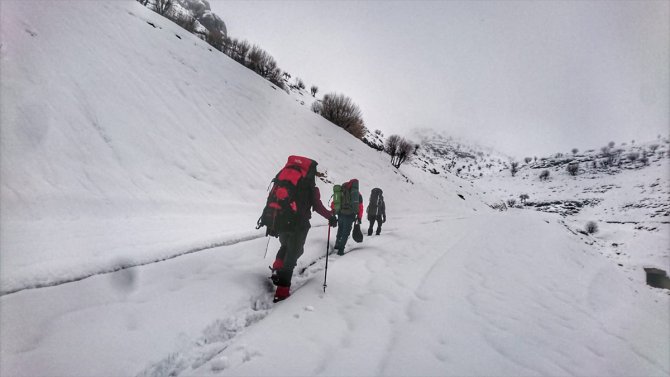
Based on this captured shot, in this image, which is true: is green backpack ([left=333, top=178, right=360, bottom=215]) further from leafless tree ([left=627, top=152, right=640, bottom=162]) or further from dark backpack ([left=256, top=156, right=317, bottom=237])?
leafless tree ([left=627, top=152, right=640, bottom=162])

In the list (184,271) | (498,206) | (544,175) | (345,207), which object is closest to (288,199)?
(184,271)

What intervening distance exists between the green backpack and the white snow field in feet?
3.20

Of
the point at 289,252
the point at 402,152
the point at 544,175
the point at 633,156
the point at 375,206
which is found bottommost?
the point at 289,252

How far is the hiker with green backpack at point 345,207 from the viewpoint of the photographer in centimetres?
614

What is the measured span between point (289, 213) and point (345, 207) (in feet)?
9.23

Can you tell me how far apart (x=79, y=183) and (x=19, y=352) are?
4238 millimetres

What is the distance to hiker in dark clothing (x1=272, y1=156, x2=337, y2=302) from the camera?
11.5 feet

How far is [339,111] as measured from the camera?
69.6 ft

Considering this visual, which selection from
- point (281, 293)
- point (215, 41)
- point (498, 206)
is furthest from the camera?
point (498, 206)

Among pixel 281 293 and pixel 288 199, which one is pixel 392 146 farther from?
pixel 281 293

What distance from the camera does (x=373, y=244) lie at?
7176mm

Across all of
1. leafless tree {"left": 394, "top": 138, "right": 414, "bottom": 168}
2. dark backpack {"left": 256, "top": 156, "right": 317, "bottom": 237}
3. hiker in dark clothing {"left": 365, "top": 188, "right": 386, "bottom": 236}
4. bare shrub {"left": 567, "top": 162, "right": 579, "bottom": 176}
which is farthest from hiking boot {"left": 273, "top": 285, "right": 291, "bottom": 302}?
bare shrub {"left": 567, "top": 162, "right": 579, "bottom": 176}

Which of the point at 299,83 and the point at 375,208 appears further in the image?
the point at 299,83

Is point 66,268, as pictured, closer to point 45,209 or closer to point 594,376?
point 45,209
